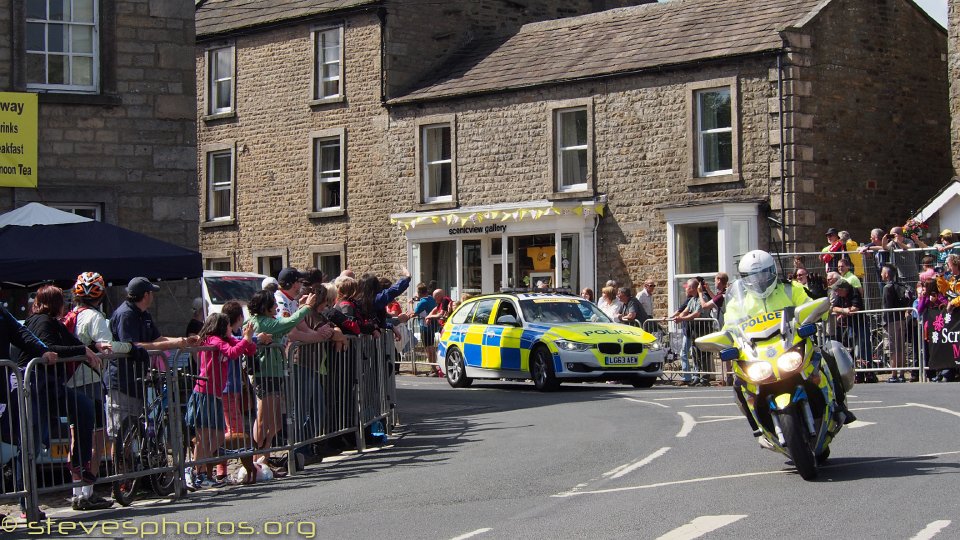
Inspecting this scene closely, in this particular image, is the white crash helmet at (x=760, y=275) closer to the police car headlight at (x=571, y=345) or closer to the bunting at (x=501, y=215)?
the police car headlight at (x=571, y=345)

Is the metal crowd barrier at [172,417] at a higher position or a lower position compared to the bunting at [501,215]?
lower

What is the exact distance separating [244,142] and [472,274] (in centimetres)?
928

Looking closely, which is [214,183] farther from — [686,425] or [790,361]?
[790,361]

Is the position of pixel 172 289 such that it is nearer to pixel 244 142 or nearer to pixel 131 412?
pixel 131 412

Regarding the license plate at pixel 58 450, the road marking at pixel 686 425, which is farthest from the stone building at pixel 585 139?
the license plate at pixel 58 450

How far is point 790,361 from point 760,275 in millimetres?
872

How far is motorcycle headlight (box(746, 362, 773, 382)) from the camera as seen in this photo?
11.0m

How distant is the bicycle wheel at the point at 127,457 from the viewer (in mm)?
11422

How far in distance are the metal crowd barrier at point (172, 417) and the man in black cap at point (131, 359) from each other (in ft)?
0.09

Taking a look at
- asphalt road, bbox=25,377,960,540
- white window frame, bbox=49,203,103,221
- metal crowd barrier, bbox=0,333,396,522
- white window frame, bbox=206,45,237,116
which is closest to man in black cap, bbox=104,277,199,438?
metal crowd barrier, bbox=0,333,396,522

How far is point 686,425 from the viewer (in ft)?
52.2

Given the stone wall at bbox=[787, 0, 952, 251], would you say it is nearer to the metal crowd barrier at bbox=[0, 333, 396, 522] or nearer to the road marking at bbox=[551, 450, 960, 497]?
the metal crowd barrier at bbox=[0, 333, 396, 522]

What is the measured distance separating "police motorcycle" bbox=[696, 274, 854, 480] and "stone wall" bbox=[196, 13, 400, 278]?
2696cm

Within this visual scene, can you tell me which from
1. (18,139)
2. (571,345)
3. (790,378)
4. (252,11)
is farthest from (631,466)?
(252,11)
